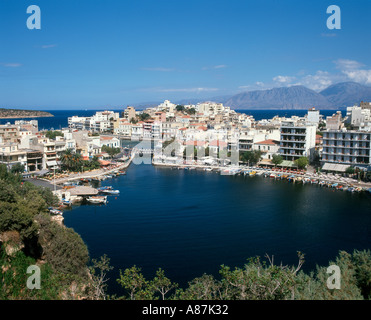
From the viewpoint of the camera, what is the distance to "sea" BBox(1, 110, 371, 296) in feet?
32.2

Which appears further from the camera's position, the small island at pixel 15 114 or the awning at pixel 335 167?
the small island at pixel 15 114

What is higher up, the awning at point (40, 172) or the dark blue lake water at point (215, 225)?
the awning at point (40, 172)

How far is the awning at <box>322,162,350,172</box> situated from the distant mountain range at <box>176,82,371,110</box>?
8215 centimetres

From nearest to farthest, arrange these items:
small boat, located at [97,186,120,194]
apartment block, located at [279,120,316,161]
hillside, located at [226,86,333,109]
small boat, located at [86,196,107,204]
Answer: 1. small boat, located at [86,196,107,204]
2. small boat, located at [97,186,120,194]
3. apartment block, located at [279,120,316,161]
4. hillside, located at [226,86,333,109]

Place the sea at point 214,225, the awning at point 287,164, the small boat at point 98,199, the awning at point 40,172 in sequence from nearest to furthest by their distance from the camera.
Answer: the sea at point 214,225 < the small boat at point 98,199 < the awning at point 40,172 < the awning at point 287,164

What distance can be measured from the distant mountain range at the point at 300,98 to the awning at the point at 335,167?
8215cm

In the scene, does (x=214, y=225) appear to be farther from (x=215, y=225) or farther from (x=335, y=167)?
(x=335, y=167)

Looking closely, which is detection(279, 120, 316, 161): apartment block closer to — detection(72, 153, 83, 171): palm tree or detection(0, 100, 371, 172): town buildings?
detection(0, 100, 371, 172): town buildings

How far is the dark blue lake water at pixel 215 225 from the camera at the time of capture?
9.88 metres

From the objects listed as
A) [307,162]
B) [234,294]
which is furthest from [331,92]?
[234,294]

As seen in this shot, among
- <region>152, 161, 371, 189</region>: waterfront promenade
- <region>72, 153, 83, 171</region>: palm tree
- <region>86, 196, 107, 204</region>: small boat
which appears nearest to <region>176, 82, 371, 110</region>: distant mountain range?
<region>152, 161, 371, 189</region>: waterfront promenade

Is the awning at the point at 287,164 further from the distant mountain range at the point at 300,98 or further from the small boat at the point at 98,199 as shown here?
the distant mountain range at the point at 300,98

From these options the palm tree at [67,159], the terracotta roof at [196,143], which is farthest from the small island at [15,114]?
the palm tree at [67,159]

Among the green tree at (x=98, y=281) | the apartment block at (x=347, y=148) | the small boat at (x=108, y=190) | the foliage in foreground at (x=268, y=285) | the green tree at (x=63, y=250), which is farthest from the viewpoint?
the apartment block at (x=347, y=148)
